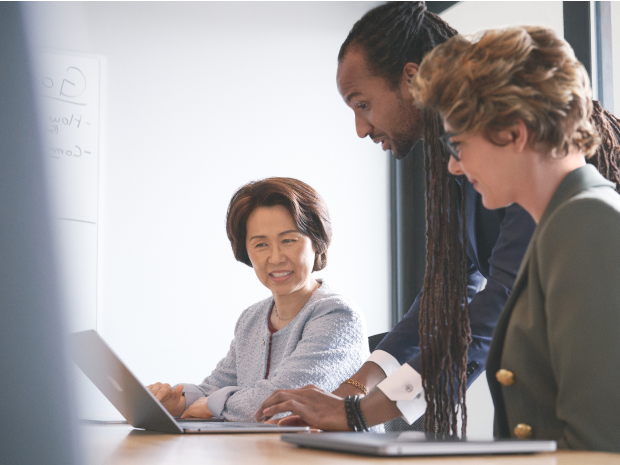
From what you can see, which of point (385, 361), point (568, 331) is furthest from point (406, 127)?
point (568, 331)

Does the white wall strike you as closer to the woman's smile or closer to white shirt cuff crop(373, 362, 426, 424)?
the woman's smile

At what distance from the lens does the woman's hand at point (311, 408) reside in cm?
108

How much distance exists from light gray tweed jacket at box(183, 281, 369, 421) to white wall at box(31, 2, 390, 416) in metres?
1.12

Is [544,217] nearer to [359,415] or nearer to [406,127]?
[359,415]

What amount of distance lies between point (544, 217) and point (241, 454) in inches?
19.7

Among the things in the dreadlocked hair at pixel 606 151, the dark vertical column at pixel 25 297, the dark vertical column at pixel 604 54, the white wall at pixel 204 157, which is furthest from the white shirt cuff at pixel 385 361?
the white wall at pixel 204 157

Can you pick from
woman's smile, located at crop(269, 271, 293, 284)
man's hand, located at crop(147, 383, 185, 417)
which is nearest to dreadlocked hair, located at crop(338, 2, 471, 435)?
woman's smile, located at crop(269, 271, 293, 284)

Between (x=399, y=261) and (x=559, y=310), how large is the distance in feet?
8.50

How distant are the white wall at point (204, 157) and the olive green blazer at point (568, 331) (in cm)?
235

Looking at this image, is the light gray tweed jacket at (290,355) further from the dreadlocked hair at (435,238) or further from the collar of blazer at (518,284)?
the collar of blazer at (518,284)

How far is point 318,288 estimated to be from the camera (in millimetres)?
1906

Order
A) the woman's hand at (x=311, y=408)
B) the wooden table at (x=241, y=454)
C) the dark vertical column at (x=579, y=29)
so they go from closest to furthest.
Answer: the wooden table at (x=241, y=454) < the woman's hand at (x=311, y=408) < the dark vertical column at (x=579, y=29)

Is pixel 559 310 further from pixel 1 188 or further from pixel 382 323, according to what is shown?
pixel 382 323

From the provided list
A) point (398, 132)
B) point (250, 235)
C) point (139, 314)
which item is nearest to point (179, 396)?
point (250, 235)
